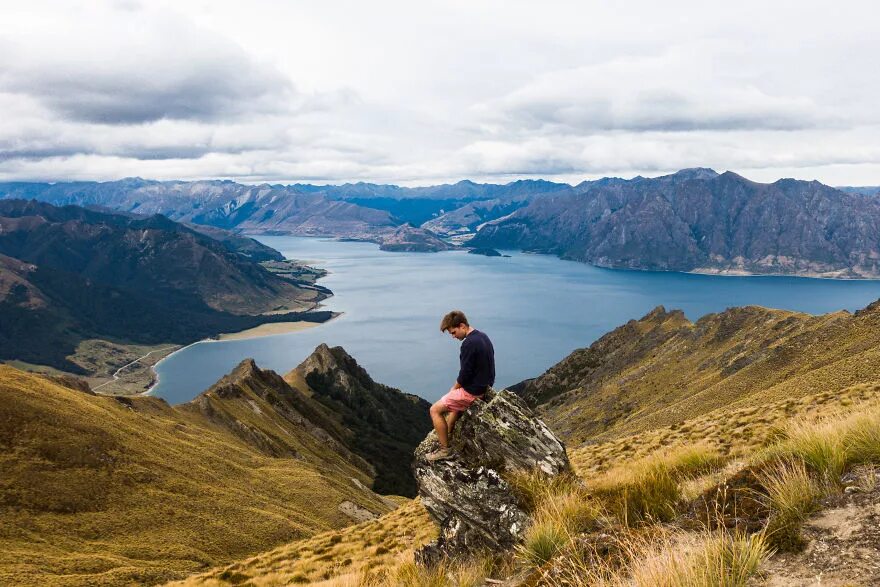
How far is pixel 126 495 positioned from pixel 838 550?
47758mm

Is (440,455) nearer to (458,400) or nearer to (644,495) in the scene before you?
(458,400)

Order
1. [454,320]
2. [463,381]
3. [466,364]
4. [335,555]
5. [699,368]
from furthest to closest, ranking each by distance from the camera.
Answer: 1. [699,368]
2. [335,555]
3. [454,320]
4. [463,381]
5. [466,364]

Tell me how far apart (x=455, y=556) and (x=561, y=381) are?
131 metres

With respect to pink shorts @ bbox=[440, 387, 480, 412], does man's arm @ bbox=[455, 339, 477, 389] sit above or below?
above

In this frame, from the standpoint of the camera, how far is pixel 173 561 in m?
32.9

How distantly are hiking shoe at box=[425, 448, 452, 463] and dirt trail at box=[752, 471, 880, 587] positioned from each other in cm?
708

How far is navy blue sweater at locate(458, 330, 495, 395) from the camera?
39.8 ft

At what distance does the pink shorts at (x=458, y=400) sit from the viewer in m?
12.2

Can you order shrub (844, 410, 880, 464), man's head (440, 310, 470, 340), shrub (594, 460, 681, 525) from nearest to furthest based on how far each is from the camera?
shrub (844, 410, 880, 464), shrub (594, 460, 681, 525), man's head (440, 310, 470, 340)

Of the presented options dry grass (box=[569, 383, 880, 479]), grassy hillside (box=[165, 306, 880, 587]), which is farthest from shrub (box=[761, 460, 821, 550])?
dry grass (box=[569, 383, 880, 479])

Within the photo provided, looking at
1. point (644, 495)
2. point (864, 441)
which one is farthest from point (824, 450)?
point (644, 495)

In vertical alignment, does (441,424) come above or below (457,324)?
below

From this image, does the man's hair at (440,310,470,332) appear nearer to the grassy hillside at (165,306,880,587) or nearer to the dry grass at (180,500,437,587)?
the grassy hillside at (165,306,880,587)

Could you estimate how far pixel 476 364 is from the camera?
12242 millimetres
